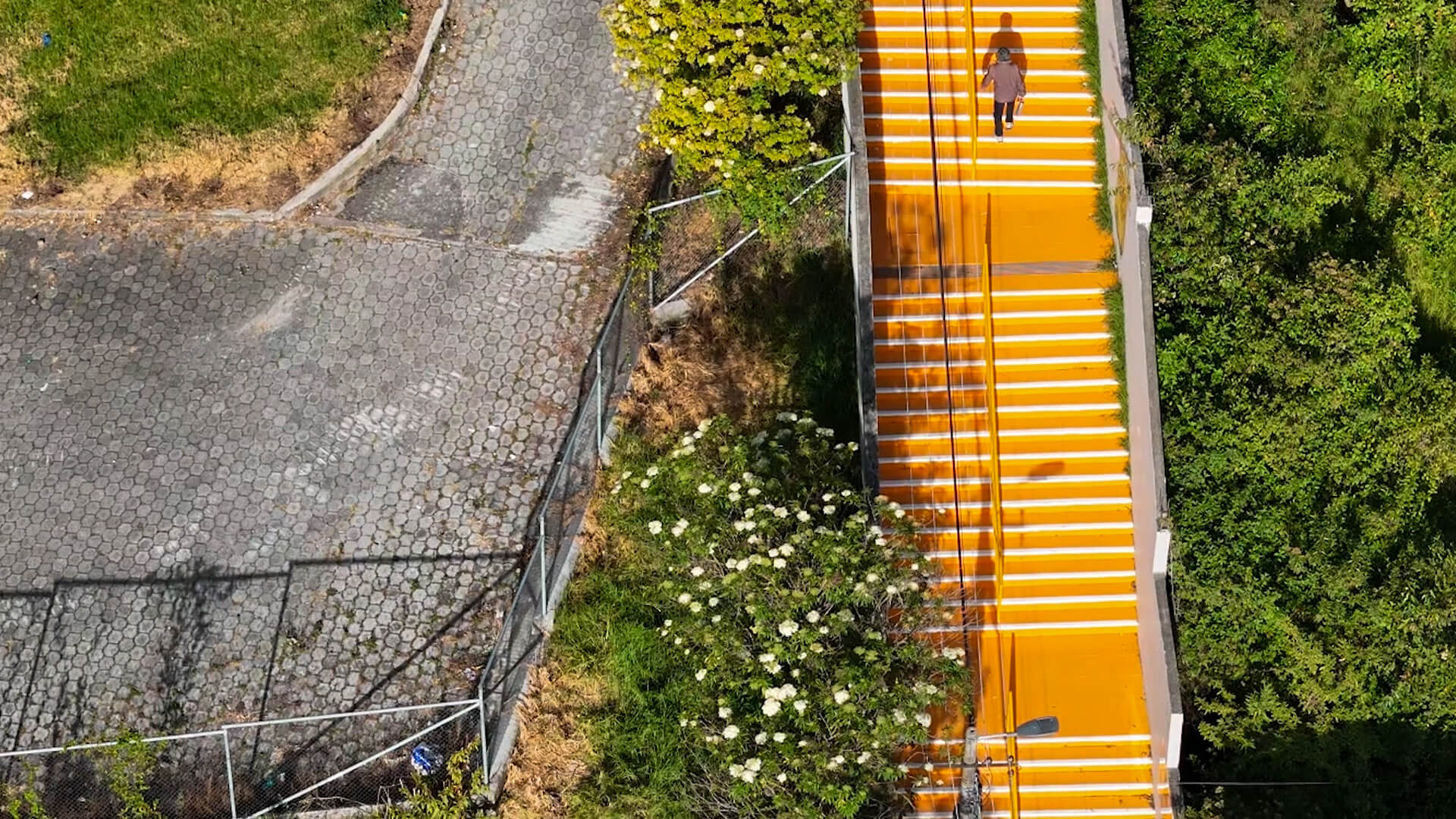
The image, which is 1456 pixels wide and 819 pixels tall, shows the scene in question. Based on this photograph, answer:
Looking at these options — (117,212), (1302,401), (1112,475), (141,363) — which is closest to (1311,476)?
(1302,401)

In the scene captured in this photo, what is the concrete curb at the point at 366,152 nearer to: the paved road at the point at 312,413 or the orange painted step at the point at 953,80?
the paved road at the point at 312,413

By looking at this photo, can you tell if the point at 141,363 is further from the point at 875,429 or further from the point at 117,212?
the point at 875,429

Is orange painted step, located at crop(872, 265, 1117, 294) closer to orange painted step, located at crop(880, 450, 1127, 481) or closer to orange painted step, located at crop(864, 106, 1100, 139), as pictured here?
orange painted step, located at crop(864, 106, 1100, 139)

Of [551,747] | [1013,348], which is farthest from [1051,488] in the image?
[551,747]

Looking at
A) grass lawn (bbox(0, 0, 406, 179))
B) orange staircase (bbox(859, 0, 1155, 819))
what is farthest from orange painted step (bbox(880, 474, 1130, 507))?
grass lawn (bbox(0, 0, 406, 179))

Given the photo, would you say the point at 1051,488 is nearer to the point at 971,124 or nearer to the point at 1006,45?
the point at 971,124

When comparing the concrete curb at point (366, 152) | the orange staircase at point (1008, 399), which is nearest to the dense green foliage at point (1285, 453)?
the orange staircase at point (1008, 399)
